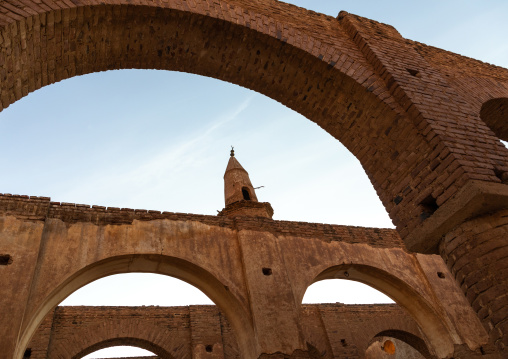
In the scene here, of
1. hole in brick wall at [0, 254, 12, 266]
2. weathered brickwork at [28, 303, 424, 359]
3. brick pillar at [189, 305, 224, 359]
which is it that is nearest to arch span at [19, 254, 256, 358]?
hole in brick wall at [0, 254, 12, 266]

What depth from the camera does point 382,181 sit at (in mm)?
4535

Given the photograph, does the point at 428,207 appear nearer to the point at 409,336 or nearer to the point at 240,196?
the point at 240,196

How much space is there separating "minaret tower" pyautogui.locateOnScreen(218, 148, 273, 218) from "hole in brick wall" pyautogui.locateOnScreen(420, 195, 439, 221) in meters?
8.38

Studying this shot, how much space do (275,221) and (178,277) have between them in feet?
8.99

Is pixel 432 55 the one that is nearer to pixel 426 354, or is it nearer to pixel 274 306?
pixel 274 306

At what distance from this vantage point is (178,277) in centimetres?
836

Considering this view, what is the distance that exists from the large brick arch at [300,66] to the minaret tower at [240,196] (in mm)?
7637

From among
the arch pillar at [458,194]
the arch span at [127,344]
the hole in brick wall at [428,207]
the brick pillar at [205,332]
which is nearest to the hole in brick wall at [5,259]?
the arch span at [127,344]

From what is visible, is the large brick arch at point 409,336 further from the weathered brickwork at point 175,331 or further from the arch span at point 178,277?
the arch span at point 178,277

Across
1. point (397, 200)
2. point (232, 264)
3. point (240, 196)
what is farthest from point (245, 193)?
point (397, 200)

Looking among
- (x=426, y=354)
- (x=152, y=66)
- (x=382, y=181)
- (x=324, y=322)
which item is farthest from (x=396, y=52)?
(x=426, y=354)

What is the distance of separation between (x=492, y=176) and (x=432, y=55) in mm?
3063

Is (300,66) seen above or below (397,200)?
above

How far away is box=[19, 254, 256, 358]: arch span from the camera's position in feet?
23.7
